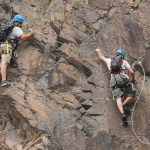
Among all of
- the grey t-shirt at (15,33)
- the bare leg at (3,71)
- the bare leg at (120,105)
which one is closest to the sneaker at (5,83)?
the bare leg at (3,71)

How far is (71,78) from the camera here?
17.5 metres

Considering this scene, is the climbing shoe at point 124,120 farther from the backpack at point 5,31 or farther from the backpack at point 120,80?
the backpack at point 5,31

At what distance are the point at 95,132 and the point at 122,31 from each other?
536 cm

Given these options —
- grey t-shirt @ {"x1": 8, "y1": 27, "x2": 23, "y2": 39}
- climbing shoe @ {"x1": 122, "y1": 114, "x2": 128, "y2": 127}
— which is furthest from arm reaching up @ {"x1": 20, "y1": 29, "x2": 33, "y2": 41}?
climbing shoe @ {"x1": 122, "y1": 114, "x2": 128, "y2": 127}

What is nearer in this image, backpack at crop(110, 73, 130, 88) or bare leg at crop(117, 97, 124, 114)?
bare leg at crop(117, 97, 124, 114)

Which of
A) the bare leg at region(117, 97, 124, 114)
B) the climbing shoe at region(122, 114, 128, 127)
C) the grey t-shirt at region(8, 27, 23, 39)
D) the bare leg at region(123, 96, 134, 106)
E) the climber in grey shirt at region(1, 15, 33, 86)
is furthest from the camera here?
the grey t-shirt at region(8, 27, 23, 39)

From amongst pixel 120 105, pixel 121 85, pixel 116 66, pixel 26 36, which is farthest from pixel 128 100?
pixel 26 36

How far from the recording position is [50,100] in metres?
16.7

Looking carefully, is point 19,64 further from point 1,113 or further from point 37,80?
point 1,113

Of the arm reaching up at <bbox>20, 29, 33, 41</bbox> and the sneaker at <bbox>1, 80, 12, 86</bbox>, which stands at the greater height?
the arm reaching up at <bbox>20, 29, 33, 41</bbox>

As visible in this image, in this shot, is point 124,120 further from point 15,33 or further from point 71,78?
point 15,33

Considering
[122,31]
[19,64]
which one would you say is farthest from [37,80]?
[122,31]

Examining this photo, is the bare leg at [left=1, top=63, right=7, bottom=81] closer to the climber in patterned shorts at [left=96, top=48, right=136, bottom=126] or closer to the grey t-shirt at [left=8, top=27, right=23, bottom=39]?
the grey t-shirt at [left=8, top=27, right=23, bottom=39]

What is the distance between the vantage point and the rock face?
1573 centimetres
